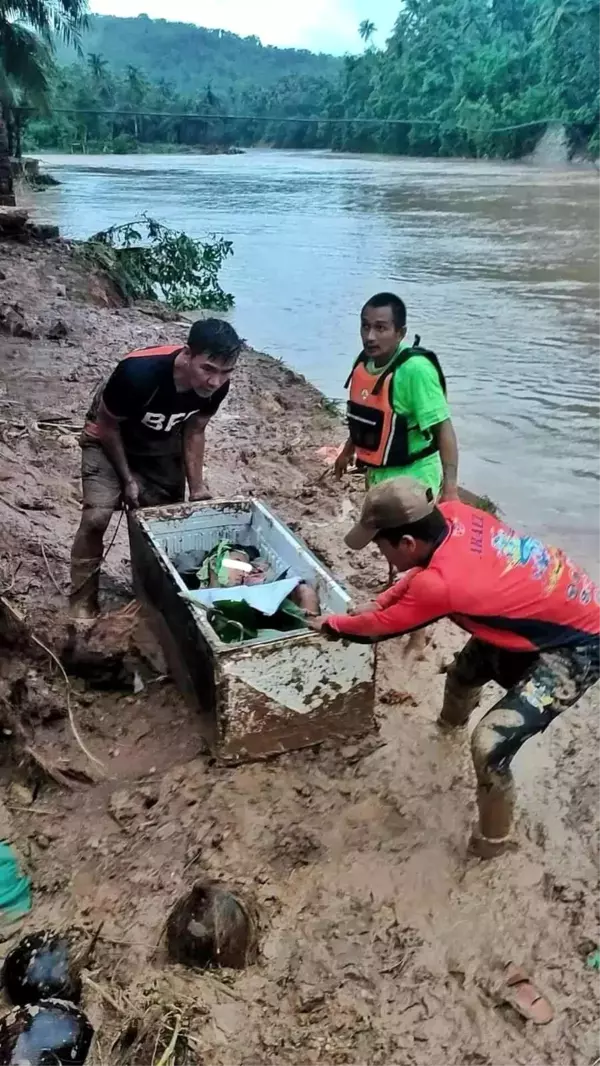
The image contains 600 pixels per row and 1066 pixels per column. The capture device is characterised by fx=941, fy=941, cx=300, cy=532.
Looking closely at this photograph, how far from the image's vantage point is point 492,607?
3111 millimetres

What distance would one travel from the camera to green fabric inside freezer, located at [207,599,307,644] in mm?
3744

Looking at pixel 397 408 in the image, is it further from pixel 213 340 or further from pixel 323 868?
pixel 323 868

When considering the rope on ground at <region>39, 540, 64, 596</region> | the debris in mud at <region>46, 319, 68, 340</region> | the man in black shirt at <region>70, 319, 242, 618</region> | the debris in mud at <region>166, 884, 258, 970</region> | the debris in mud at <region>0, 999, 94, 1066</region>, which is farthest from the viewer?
the debris in mud at <region>46, 319, 68, 340</region>

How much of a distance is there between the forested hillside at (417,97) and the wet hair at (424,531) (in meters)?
35.0

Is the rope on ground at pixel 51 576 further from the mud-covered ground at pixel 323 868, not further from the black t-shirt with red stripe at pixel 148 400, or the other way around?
the black t-shirt with red stripe at pixel 148 400

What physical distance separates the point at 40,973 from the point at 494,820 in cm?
157

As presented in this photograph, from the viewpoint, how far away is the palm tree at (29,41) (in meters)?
19.1

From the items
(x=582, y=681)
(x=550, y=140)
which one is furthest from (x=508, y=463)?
(x=550, y=140)

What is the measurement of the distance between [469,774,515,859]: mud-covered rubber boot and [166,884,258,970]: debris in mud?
0.86 m

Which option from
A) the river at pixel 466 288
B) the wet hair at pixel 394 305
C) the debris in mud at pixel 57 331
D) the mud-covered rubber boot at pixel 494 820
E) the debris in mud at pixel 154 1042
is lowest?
the river at pixel 466 288

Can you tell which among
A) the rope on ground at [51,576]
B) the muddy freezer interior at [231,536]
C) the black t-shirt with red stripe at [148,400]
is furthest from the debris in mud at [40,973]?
the black t-shirt with red stripe at [148,400]

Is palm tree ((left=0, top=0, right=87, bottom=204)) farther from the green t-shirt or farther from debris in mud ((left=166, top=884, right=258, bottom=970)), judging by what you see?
debris in mud ((left=166, top=884, right=258, bottom=970))

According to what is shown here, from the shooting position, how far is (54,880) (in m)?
3.38

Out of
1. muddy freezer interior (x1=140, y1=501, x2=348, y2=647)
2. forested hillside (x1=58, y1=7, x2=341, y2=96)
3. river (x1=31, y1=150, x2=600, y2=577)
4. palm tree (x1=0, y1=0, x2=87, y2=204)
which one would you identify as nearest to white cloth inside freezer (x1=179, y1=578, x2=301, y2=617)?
muddy freezer interior (x1=140, y1=501, x2=348, y2=647)
